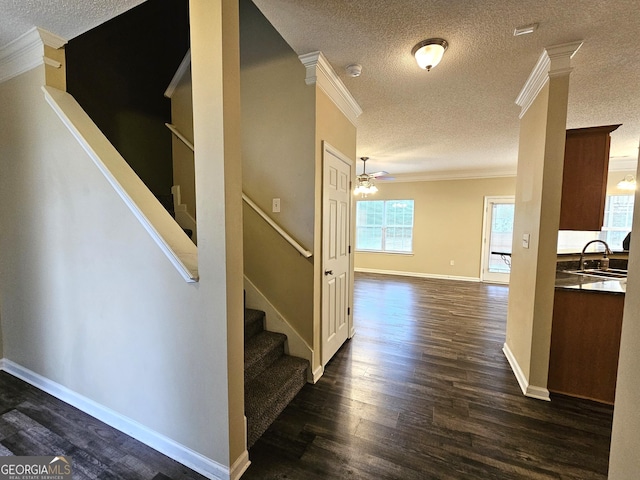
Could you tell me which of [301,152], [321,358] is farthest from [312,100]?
[321,358]

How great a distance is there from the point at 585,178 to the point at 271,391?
3066mm

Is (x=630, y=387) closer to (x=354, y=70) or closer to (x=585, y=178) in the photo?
(x=585, y=178)

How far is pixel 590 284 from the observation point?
2252 mm

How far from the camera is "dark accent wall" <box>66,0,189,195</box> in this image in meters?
2.53

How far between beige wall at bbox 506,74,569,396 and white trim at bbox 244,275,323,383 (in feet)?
5.82

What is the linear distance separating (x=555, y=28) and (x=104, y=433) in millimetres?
3826

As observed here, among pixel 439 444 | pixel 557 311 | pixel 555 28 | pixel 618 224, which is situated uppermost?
pixel 555 28

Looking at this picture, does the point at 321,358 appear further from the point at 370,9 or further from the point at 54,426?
the point at 370,9

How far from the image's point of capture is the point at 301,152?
2182mm

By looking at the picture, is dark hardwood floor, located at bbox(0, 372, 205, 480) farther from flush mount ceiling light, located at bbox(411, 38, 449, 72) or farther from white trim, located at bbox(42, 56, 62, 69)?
flush mount ceiling light, located at bbox(411, 38, 449, 72)

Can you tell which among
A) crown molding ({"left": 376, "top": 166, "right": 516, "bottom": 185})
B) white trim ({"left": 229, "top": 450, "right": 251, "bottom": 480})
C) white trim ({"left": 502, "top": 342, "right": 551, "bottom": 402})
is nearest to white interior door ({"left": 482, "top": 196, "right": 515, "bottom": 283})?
crown molding ({"left": 376, "top": 166, "right": 516, "bottom": 185})

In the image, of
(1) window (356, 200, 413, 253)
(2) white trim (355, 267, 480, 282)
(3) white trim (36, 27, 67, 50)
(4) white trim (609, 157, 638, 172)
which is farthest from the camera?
(1) window (356, 200, 413, 253)

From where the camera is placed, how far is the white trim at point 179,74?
2.78 m

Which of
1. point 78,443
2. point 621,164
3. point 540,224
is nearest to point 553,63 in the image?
point 540,224
